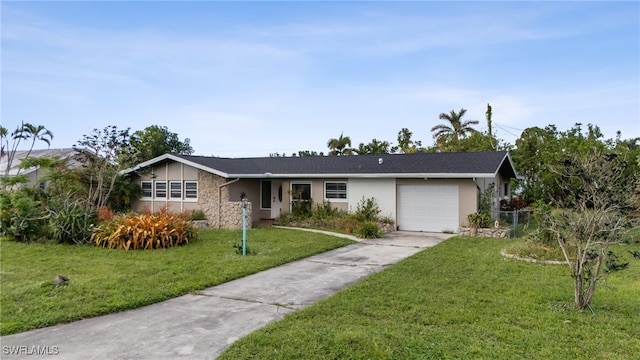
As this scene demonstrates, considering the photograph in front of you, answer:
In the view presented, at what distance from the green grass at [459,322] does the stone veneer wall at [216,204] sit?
947cm

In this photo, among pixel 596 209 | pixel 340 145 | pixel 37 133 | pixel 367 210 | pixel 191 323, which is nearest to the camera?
pixel 191 323

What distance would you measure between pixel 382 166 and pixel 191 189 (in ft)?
28.7

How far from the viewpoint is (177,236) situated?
1198 cm

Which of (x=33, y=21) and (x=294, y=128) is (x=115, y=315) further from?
(x=294, y=128)

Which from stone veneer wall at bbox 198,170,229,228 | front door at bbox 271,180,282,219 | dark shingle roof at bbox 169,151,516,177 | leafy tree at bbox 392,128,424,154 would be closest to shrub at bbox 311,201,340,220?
dark shingle roof at bbox 169,151,516,177

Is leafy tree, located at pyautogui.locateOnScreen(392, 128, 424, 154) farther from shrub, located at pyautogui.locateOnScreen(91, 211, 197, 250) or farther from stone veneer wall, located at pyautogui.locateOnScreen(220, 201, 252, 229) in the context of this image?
shrub, located at pyautogui.locateOnScreen(91, 211, 197, 250)

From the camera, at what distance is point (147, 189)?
747 inches

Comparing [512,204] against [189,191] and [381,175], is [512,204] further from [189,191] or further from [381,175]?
[189,191]

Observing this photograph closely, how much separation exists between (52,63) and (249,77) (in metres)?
7.01

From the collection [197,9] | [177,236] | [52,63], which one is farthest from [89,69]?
[177,236]

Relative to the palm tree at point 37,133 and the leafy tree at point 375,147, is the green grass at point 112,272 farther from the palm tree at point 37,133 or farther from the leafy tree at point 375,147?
the leafy tree at point 375,147

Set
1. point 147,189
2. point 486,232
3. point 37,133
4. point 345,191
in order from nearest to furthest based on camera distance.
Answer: point 486,232 < point 345,191 < point 147,189 < point 37,133

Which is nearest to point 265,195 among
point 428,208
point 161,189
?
point 161,189

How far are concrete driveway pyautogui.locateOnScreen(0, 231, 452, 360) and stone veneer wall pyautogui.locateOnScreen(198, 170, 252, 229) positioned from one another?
799cm
